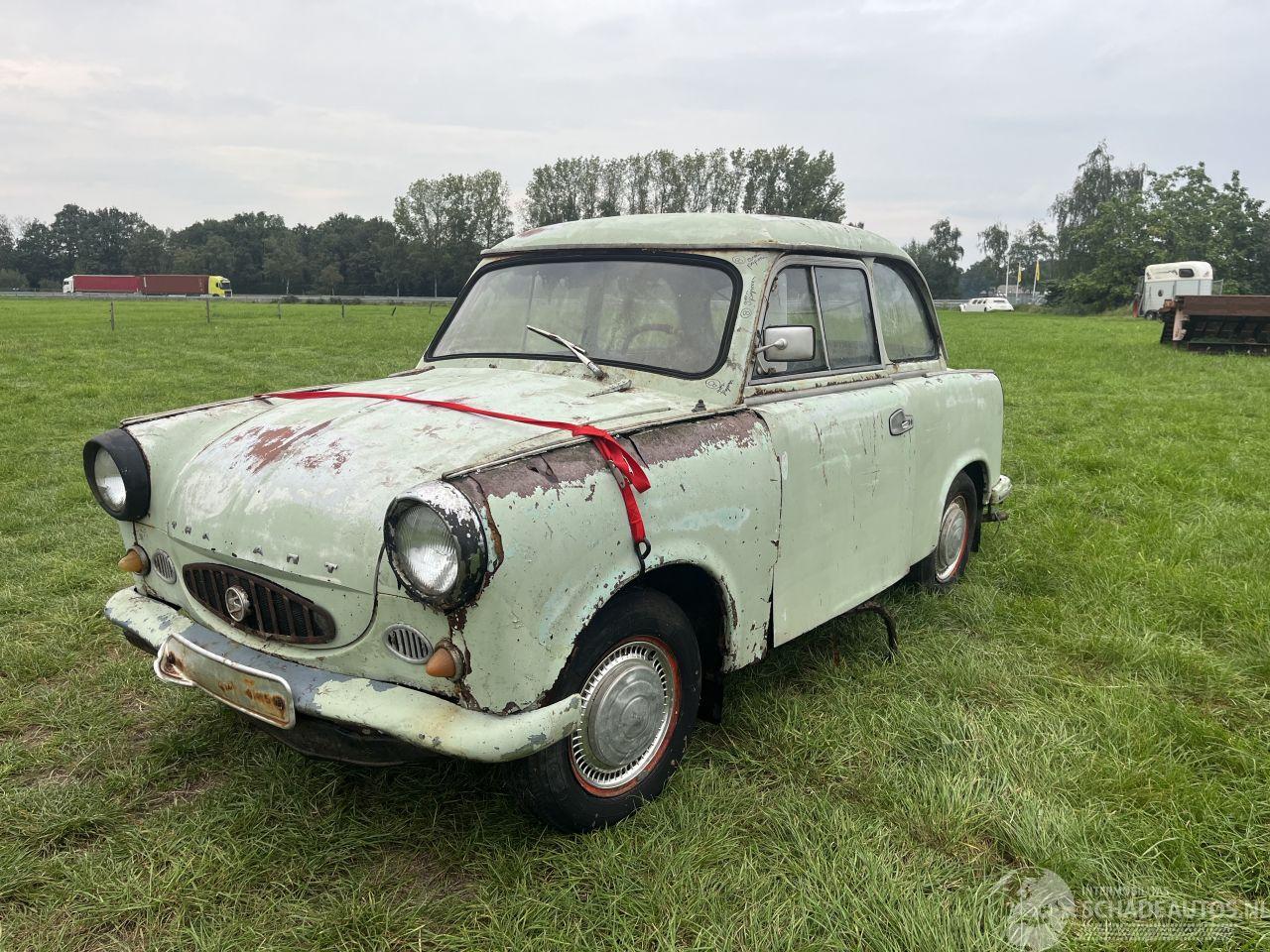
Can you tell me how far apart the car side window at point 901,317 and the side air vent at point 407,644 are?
2629 mm

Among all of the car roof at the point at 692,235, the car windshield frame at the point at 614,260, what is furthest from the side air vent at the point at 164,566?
the car roof at the point at 692,235

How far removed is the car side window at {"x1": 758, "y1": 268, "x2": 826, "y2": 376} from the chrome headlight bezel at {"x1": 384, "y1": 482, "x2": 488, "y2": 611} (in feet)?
4.74

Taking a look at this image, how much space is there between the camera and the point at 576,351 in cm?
308

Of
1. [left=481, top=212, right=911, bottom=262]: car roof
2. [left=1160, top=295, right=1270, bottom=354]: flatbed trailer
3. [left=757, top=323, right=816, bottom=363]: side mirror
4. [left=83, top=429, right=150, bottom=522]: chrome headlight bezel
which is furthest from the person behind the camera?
[left=1160, top=295, right=1270, bottom=354]: flatbed trailer

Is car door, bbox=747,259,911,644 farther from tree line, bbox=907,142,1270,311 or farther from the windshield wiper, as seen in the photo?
tree line, bbox=907,142,1270,311

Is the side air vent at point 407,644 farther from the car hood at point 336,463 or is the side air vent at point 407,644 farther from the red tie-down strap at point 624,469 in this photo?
the red tie-down strap at point 624,469

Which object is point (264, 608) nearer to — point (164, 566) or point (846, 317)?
point (164, 566)

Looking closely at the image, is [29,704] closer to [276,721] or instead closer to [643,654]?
[276,721]

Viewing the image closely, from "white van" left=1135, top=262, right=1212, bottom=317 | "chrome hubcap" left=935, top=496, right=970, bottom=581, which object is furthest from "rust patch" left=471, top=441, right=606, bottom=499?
"white van" left=1135, top=262, right=1212, bottom=317

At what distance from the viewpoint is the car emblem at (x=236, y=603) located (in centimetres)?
228

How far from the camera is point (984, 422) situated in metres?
4.40

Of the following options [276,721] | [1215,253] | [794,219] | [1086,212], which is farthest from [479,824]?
[1086,212]

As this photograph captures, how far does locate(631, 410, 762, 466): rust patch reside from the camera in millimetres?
2406

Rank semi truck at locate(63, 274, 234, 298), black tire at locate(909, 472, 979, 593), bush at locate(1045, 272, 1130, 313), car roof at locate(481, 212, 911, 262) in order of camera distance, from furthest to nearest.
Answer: semi truck at locate(63, 274, 234, 298) → bush at locate(1045, 272, 1130, 313) → black tire at locate(909, 472, 979, 593) → car roof at locate(481, 212, 911, 262)
